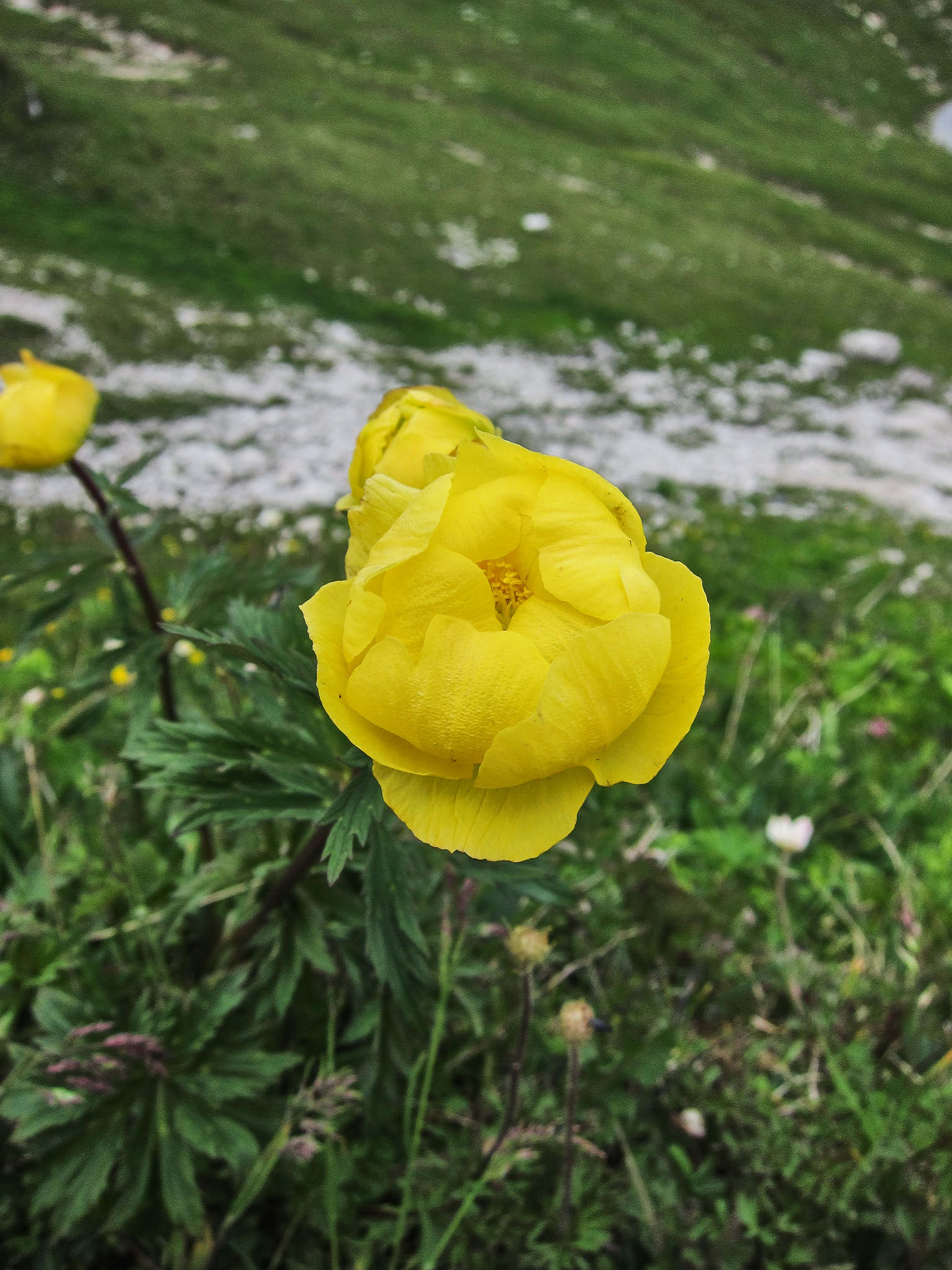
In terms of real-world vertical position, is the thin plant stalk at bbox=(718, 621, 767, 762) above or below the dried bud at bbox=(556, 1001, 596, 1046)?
below

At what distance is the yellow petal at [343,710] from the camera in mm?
856

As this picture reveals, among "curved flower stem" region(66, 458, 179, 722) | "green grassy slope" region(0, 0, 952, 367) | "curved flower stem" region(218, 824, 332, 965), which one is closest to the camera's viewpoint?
"curved flower stem" region(218, 824, 332, 965)

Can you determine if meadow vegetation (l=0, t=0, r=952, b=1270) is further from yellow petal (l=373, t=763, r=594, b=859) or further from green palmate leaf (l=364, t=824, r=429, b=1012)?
yellow petal (l=373, t=763, r=594, b=859)

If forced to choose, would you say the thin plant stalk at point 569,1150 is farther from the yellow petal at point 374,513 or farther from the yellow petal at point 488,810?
the yellow petal at point 374,513

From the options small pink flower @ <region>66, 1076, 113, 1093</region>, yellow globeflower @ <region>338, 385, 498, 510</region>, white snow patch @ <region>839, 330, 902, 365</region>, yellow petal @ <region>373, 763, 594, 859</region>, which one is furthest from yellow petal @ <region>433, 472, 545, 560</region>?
Answer: white snow patch @ <region>839, 330, 902, 365</region>

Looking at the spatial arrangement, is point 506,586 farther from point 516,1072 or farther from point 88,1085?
point 88,1085

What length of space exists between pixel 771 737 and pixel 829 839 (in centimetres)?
41

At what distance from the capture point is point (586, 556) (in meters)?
0.89

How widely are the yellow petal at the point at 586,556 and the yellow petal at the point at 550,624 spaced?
0.04 ft

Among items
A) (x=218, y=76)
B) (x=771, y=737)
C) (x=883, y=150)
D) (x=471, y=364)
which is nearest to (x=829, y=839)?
(x=771, y=737)

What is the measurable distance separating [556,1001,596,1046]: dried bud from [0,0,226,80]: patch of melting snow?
17.7 metres

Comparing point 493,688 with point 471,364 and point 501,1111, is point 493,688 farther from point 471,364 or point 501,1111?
point 471,364

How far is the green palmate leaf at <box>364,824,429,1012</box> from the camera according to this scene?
46.5 inches

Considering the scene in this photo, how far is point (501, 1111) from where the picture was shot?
160cm
